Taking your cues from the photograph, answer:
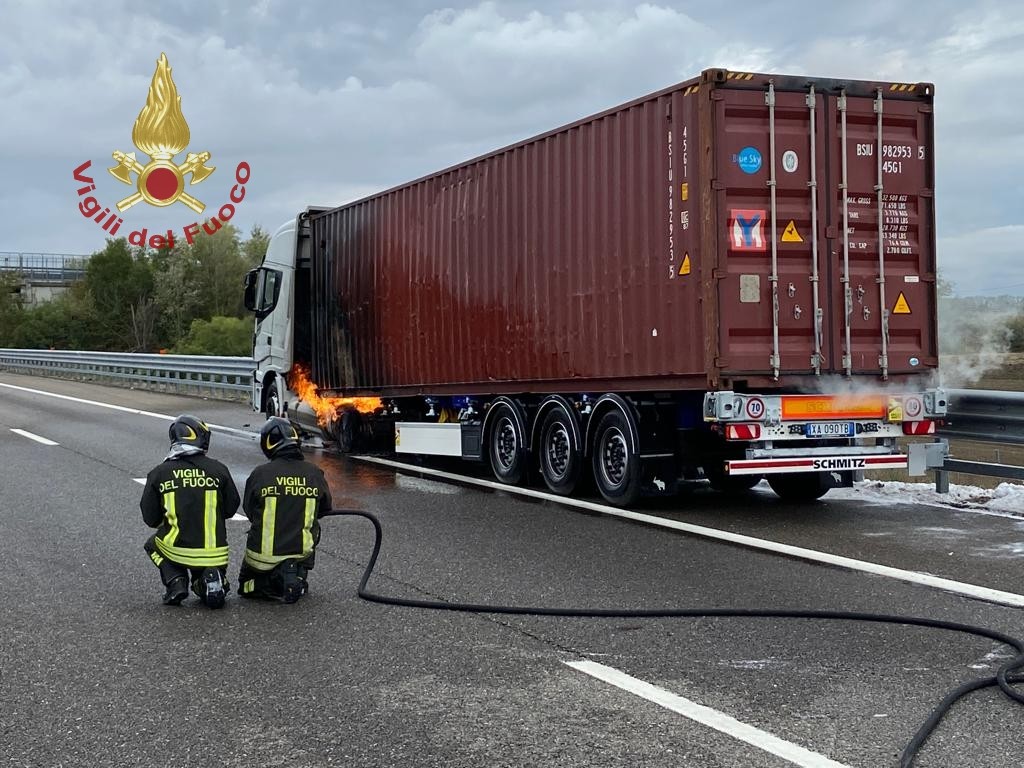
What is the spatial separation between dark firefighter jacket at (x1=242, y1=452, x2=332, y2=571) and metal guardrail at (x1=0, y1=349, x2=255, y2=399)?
14496 mm

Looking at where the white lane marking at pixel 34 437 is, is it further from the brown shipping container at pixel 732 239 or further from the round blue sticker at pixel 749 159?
the round blue sticker at pixel 749 159

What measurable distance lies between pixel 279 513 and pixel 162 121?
27930 mm

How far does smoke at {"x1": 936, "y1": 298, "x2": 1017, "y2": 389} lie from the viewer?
1077cm

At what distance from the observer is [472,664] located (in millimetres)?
5289

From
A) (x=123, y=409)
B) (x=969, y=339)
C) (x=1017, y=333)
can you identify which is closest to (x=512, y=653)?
(x=969, y=339)

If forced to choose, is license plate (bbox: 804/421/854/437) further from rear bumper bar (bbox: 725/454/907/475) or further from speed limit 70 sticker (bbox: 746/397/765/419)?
speed limit 70 sticker (bbox: 746/397/765/419)

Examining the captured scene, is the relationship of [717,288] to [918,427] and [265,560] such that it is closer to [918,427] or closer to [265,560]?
[918,427]

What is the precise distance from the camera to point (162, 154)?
33.2 metres

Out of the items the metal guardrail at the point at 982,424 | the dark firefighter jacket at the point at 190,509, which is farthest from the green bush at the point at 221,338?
the dark firefighter jacket at the point at 190,509

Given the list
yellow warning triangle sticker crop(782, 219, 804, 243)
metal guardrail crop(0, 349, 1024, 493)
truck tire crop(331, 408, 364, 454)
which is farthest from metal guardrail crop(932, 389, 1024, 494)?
truck tire crop(331, 408, 364, 454)

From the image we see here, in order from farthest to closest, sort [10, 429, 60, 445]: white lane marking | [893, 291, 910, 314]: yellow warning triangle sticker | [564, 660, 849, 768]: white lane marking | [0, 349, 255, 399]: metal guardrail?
[0, 349, 255, 399]: metal guardrail, [10, 429, 60, 445]: white lane marking, [893, 291, 910, 314]: yellow warning triangle sticker, [564, 660, 849, 768]: white lane marking

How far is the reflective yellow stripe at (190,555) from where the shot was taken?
21.2 ft

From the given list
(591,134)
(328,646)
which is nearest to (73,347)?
(591,134)

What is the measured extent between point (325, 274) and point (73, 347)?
5657 centimetres
